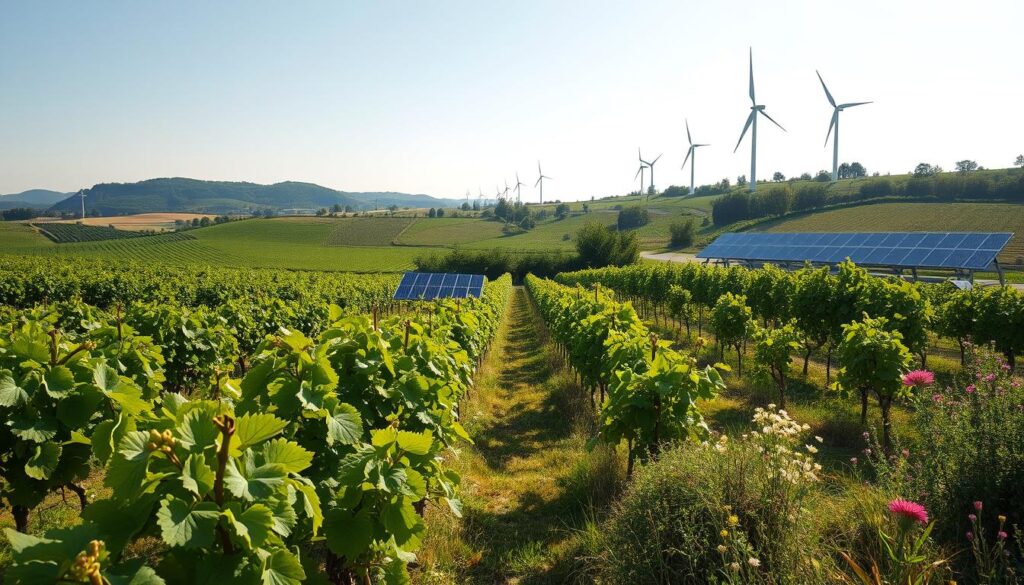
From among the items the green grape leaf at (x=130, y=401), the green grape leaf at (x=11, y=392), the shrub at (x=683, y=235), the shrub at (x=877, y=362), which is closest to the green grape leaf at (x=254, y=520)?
the green grape leaf at (x=130, y=401)

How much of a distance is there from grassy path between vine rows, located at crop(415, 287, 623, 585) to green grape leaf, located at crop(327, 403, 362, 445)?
2.38 m

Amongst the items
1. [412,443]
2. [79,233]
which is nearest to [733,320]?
[412,443]

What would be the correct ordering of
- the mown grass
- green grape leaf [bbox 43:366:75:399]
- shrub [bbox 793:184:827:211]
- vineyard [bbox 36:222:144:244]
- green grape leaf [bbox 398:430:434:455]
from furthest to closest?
shrub [bbox 793:184:827:211]
the mown grass
vineyard [bbox 36:222:144:244]
green grape leaf [bbox 43:366:75:399]
green grape leaf [bbox 398:430:434:455]

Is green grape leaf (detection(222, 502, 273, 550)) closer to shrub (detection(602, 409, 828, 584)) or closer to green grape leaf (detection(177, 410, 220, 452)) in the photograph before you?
green grape leaf (detection(177, 410, 220, 452))

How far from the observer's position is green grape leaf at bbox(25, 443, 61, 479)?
3.76 meters

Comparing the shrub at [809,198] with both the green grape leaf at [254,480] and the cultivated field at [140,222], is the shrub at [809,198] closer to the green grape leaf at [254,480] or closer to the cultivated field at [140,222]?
the green grape leaf at [254,480]

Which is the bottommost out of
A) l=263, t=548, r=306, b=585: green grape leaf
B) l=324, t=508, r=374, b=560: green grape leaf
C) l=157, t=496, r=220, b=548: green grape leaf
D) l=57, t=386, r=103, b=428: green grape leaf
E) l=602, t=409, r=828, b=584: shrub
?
l=602, t=409, r=828, b=584: shrub

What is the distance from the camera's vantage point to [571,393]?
38.2ft

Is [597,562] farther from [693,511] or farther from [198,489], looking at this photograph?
[198,489]

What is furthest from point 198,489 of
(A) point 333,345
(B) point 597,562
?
(B) point 597,562

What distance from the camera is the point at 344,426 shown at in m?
3.06

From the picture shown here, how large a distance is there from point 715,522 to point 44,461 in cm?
515

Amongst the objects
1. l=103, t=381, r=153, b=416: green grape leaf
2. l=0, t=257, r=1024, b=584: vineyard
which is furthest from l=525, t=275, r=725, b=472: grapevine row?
l=103, t=381, r=153, b=416: green grape leaf

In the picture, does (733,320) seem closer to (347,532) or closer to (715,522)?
(715,522)
